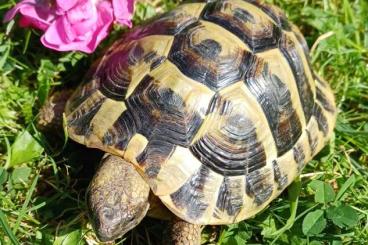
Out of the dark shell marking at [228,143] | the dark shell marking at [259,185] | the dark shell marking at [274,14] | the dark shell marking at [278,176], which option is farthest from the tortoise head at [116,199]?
the dark shell marking at [274,14]

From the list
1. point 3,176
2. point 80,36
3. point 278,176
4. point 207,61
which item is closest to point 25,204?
point 3,176

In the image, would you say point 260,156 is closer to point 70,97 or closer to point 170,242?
point 170,242

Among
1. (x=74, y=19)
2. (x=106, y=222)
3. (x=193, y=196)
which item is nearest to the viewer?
(x=106, y=222)

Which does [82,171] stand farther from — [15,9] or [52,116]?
[15,9]

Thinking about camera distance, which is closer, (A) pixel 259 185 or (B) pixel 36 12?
(A) pixel 259 185

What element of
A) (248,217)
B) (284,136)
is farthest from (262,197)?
(284,136)

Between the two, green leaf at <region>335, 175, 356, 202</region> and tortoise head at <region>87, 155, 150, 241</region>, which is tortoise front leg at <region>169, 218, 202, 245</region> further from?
green leaf at <region>335, 175, 356, 202</region>

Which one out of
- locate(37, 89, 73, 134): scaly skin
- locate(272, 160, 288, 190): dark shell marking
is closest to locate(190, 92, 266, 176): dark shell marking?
locate(272, 160, 288, 190): dark shell marking
